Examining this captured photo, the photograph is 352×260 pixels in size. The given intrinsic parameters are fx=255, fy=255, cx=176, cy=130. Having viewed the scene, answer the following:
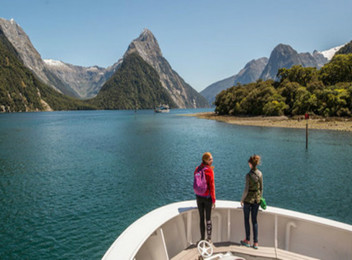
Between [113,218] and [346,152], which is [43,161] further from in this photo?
[346,152]

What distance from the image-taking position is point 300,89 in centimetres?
9850

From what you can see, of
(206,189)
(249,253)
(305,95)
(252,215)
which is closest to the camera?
(249,253)

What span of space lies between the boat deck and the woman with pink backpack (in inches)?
24.2

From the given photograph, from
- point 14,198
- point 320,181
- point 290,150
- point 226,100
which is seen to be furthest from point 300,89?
point 14,198

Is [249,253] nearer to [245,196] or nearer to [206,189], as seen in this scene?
[245,196]

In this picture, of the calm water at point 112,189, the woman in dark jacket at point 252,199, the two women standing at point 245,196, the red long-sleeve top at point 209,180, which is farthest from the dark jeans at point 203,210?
the calm water at point 112,189

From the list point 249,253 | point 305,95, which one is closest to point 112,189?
point 249,253

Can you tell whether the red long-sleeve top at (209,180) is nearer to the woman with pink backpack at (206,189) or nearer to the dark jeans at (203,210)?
the woman with pink backpack at (206,189)

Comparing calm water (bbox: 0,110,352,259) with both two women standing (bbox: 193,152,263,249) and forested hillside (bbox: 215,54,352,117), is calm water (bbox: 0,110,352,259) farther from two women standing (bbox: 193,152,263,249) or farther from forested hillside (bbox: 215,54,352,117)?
forested hillside (bbox: 215,54,352,117)

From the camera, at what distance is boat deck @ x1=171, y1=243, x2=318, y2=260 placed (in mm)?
7169

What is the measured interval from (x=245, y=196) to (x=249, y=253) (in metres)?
1.61

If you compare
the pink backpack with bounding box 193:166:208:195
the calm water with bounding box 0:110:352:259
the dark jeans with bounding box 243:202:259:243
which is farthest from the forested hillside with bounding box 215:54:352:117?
the pink backpack with bounding box 193:166:208:195

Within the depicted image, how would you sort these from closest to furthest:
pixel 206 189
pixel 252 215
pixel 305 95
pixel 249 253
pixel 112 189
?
pixel 249 253, pixel 206 189, pixel 252 215, pixel 112 189, pixel 305 95

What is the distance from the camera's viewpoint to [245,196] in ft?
25.8
